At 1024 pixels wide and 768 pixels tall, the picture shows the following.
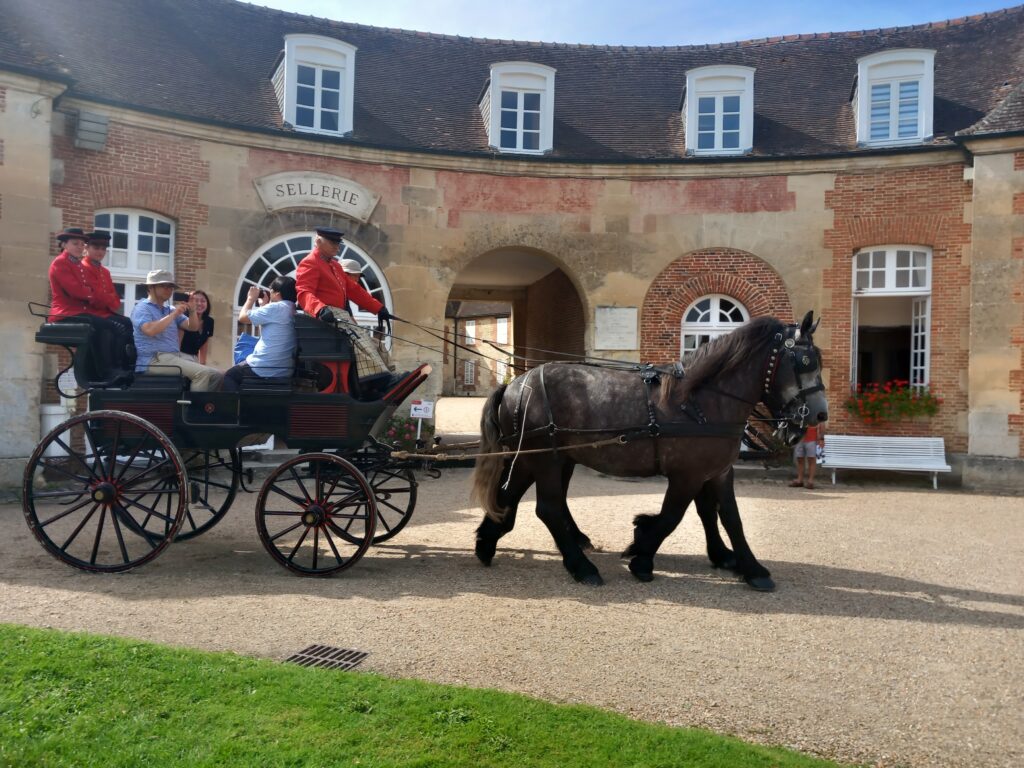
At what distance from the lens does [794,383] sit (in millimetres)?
5613

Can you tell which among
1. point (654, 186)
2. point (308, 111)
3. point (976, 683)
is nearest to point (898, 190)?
point (654, 186)

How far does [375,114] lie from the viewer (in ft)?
43.5

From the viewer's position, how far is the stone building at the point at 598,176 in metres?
11.3

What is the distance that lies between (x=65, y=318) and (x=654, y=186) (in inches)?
382

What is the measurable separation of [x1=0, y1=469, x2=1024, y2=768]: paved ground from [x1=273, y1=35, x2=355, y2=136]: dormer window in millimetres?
7578

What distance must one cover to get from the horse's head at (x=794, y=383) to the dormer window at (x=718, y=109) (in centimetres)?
854

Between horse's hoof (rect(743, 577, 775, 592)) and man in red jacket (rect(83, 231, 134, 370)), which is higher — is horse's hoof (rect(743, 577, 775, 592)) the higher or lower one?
the lower one

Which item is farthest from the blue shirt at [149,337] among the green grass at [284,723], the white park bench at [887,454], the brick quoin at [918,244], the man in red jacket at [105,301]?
the brick quoin at [918,244]

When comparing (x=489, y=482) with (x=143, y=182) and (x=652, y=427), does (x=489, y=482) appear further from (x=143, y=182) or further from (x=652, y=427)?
(x=143, y=182)

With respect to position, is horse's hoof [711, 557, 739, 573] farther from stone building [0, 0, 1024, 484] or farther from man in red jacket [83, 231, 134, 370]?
stone building [0, 0, 1024, 484]

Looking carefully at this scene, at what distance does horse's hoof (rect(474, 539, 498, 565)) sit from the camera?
6.07m

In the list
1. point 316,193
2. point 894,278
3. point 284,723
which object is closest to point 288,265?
point 316,193

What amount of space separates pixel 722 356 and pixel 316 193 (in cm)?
824

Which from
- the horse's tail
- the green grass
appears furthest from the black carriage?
the green grass
